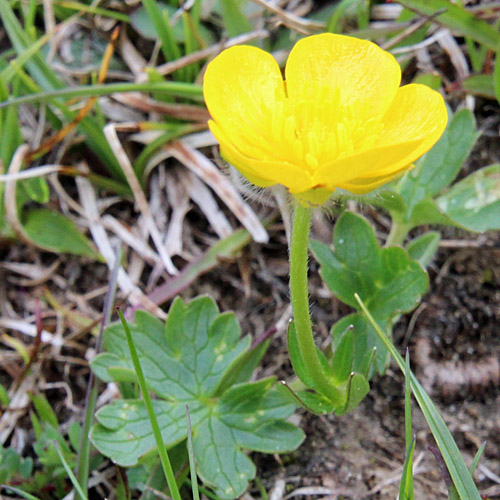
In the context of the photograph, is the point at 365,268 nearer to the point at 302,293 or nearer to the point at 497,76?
the point at 302,293

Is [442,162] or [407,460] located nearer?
[407,460]

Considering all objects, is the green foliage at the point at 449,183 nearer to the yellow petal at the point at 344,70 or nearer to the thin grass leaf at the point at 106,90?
the yellow petal at the point at 344,70

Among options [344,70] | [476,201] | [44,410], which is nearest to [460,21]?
[476,201]

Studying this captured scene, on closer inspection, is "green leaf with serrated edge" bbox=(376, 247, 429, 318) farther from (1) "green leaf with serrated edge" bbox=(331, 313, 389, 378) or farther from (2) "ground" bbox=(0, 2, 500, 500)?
(2) "ground" bbox=(0, 2, 500, 500)

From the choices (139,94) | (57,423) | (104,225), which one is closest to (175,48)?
(139,94)

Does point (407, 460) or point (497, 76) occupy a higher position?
point (497, 76)

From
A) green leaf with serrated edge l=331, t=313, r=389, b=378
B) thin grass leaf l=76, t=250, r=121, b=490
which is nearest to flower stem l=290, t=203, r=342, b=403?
green leaf with serrated edge l=331, t=313, r=389, b=378
